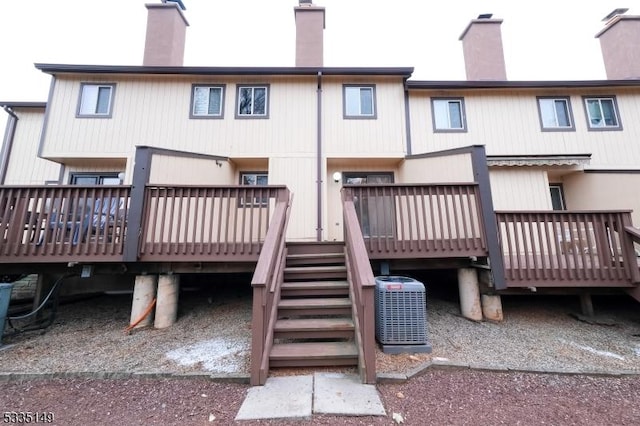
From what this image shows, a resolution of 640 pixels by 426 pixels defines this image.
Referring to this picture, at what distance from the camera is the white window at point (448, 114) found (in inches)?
306

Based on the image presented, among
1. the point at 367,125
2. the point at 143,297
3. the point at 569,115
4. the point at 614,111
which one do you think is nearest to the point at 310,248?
the point at 143,297

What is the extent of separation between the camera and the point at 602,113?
7.88 meters

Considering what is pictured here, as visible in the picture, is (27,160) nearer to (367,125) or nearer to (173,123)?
(173,123)

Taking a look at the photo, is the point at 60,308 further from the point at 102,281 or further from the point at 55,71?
the point at 55,71

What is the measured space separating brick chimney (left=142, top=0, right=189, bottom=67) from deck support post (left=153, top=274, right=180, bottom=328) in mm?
7558

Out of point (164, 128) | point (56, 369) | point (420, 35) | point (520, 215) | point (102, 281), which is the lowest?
point (56, 369)

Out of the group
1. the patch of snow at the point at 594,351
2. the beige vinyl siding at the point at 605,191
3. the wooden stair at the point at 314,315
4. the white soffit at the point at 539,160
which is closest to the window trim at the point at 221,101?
the wooden stair at the point at 314,315

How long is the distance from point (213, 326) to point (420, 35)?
27167mm

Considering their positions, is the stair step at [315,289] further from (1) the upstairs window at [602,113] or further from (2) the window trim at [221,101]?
(1) the upstairs window at [602,113]

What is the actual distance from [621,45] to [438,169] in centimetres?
961

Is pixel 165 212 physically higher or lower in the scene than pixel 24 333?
higher

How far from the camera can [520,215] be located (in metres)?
4.65

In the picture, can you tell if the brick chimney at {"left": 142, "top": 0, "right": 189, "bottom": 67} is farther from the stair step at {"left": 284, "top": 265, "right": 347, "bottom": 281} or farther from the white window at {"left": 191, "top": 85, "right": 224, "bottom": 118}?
the stair step at {"left": 284, "top": 265, "right": 347, "bottom": 281}

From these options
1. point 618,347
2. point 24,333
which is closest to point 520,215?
point 618,347
